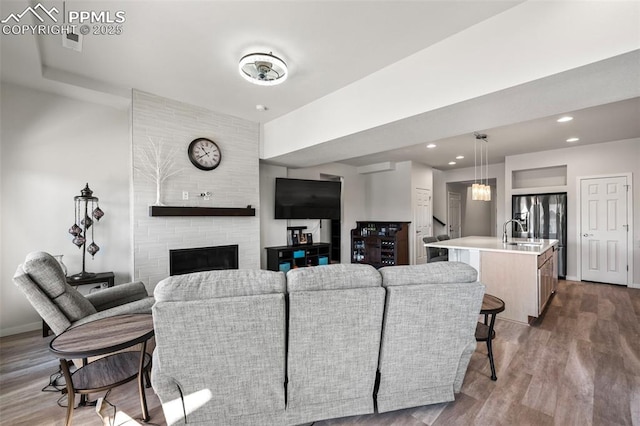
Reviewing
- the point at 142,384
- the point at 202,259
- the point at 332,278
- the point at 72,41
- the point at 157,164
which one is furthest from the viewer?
the point at 202,259

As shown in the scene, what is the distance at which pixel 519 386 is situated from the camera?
1998mm

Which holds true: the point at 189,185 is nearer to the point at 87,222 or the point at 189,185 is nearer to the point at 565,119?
the point at 87,222

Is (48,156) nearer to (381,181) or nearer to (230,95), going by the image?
(230,95)

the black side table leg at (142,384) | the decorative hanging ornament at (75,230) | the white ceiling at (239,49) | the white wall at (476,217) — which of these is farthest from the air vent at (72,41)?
the white wall at (476,217)

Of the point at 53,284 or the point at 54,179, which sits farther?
the point at 54,179

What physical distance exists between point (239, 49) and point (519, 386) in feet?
11.7

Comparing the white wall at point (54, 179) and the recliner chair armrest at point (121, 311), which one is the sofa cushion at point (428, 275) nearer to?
the recliner chair armrest at point (121, 311)

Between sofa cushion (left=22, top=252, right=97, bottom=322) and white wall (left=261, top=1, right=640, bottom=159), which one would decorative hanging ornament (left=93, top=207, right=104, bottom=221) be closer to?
sofa cushion (left=22, top=252, right=97, bottom=322)

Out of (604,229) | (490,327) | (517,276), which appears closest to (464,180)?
(604,229)

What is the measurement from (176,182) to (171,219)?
0.50 meters

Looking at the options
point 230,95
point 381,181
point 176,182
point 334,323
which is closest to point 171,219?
point 176,182

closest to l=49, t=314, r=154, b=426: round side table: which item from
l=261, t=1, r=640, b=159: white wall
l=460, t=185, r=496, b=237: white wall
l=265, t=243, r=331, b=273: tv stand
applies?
Answer: l=261, t=1, r=640, b=159: white wall

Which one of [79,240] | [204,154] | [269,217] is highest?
[204,154]

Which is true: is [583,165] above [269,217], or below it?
above
